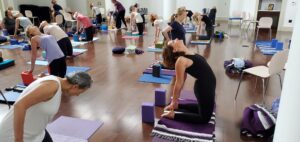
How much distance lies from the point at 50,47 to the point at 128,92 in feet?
4.22

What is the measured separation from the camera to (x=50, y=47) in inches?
139

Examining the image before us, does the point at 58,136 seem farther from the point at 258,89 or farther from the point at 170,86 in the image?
the point at 258,89

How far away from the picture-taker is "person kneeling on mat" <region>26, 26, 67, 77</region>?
3428 mm

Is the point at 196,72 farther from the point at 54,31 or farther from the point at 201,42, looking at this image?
the point at 201,42

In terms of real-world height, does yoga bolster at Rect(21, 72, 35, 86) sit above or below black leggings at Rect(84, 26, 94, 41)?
below

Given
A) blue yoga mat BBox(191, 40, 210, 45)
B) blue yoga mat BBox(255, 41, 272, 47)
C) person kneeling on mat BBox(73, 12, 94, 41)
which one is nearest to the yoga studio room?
blue yoga mat BBox(255, 41, 272, 47)

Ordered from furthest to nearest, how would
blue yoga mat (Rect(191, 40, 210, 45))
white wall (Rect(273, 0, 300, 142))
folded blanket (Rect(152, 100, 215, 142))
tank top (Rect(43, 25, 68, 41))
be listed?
1. blue yoga mat (Rect(191, 40, 210, 45))
2. tank top (Rect(43, 25, 68, 41))
3. folded blanket (Rect(152, 100, 215, 142))
4. white wall (Rect(273, 0, 300, 142))

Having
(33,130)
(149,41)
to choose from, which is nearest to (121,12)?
(149,41)

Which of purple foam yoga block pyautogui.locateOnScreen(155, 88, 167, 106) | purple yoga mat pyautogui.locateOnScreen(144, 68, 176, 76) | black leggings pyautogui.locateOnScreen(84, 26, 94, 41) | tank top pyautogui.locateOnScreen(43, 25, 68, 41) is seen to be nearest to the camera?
purple foam yoga block pyautogui.locateOnScreen(155, 88, 167, 106)

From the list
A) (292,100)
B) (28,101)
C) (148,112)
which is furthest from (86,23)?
(292,100)

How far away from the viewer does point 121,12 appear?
367 inches

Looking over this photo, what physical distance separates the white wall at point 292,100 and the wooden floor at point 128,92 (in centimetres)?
119

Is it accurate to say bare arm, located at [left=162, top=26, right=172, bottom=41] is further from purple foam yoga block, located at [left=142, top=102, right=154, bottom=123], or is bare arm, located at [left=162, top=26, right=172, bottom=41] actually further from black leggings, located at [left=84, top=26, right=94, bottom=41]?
black leggings, located at [left=84, top=26, right=94, bottom=41]

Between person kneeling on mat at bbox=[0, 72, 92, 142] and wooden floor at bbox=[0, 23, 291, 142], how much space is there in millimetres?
1019
